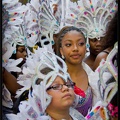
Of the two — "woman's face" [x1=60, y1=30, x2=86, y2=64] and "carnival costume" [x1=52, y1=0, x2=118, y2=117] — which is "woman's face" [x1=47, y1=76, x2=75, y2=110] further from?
"woman's face" [x1=60, y1=30, x2=86, y2=64]

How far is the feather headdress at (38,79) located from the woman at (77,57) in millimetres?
131

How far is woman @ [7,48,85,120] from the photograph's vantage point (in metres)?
4.53

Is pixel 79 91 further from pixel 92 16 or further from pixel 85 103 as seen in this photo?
pixel 92 16

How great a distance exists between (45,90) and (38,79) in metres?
0.17

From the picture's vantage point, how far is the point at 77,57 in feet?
15.2

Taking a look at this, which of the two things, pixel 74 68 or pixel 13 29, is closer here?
pixel 13 29

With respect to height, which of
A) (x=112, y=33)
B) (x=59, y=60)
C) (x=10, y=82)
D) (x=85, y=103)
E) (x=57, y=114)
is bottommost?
(x=57, y=114)

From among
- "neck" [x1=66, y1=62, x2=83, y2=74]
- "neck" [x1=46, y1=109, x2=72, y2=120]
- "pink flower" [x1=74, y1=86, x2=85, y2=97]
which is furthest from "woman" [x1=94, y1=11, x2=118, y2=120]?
"neck" [x1=46, y1=109, x2=72, y2=120]

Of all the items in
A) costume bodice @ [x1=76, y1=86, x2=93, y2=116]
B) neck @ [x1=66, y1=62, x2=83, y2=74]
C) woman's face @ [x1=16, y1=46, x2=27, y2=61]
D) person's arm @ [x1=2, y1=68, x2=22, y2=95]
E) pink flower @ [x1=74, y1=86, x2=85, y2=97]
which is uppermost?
woman's face @ [x1=16, y1=46, x2=27, y2=61]

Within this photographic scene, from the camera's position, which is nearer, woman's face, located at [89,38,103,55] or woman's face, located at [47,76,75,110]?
woman's face, located at [47,76,75,110]

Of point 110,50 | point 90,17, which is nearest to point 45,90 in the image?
point 110,50

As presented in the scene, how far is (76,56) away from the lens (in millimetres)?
4617

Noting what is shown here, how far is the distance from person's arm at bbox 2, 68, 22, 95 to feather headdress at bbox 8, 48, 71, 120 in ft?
0.18

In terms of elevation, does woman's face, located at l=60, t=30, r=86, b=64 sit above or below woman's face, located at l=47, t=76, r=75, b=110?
above
